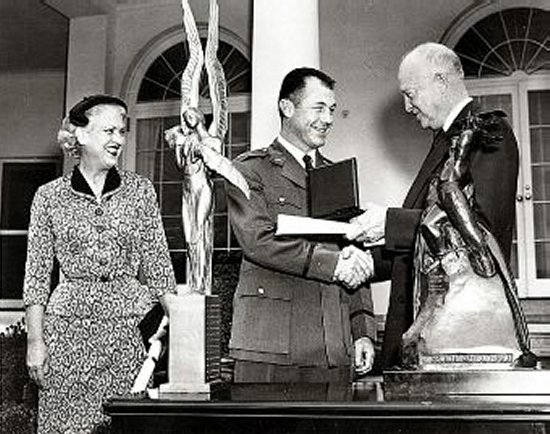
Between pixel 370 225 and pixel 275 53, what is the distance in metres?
2.06

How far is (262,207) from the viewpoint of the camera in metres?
2.71

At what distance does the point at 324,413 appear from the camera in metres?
1.59

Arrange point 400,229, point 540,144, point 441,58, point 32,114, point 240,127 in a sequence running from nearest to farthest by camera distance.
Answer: point 400,229 → point 441,58 → point 540,144 → point 240,127 → point 32,114

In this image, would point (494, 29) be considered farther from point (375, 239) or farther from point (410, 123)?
point (375, 239)

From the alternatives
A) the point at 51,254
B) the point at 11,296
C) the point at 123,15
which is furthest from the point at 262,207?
the point at 11,296

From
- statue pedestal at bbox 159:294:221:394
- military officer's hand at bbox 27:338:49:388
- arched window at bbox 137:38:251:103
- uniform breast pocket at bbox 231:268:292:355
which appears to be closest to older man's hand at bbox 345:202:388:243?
uniform breast pocket at bbox 231:268:292:355

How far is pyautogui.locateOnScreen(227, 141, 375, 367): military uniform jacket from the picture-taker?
2.60 metres

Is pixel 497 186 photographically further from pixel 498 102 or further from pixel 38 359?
pixel 498 102

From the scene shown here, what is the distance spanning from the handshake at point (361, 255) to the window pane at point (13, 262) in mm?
7857

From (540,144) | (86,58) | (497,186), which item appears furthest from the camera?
(86,58)

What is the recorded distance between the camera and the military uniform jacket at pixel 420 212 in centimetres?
221

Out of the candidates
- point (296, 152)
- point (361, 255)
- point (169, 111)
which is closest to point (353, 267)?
point (361, 255)

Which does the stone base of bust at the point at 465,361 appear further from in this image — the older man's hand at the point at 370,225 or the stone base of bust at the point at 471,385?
the older man's hand at the point at 370,225

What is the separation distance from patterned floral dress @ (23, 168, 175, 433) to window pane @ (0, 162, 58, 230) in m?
7.54
